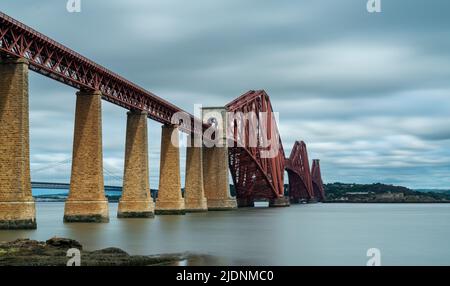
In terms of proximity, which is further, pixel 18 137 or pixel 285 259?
pixel 18 137

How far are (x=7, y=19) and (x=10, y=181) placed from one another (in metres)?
10.4

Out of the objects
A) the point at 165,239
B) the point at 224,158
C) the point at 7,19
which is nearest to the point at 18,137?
the point at 7,19

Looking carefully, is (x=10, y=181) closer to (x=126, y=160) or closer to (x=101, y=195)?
(x=101, y=195)

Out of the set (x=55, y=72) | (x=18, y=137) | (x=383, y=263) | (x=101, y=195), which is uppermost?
(x=55, y=72)

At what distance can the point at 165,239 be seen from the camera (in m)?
40.7

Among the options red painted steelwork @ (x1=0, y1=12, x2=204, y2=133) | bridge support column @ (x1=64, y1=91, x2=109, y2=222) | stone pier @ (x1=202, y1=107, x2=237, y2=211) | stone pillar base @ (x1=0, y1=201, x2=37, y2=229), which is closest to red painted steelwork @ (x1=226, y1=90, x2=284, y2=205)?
stone pier @ (x1=202, y1=107, x2=237, y2=211)

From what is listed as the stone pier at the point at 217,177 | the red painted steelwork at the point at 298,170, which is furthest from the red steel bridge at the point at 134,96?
the red painted steelwork at the point at 298,170

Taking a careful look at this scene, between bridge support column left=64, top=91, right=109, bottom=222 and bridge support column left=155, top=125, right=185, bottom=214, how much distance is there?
76.9 feet

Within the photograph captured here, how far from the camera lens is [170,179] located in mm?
77750

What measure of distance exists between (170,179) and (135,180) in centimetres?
1305

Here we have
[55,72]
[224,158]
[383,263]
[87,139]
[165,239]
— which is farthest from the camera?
[224,158]

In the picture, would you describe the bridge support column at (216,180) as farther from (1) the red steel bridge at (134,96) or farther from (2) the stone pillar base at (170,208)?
(2) the stone pillar base at (170,208)

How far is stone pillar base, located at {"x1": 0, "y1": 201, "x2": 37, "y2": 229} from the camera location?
40.5 m

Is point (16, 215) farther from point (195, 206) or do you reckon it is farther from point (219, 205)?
point (219, 205)
